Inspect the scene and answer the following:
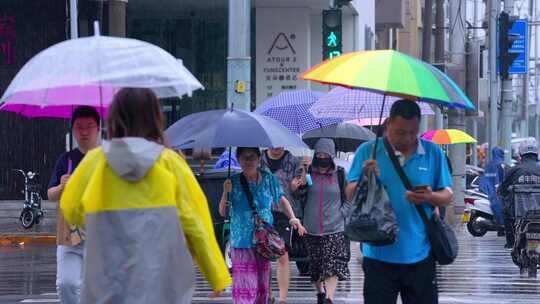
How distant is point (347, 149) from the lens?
17375 mm

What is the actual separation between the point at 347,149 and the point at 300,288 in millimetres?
3628

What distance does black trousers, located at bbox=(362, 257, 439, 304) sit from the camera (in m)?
6.88

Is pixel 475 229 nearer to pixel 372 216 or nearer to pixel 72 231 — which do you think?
pixel 72 231

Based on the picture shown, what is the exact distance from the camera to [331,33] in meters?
21.4

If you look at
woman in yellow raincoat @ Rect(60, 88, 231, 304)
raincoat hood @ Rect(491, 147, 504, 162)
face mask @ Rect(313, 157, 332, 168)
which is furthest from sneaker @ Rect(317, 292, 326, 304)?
raincoat hood @ Rect(491, 147, 504, 162)

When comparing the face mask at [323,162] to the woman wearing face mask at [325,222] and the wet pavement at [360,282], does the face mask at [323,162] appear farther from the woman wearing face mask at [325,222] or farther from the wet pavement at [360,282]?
the wet pavement at [360,282]

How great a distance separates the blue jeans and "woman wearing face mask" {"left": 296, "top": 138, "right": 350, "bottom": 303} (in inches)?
167

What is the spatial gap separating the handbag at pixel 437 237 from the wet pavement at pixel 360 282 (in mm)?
5903

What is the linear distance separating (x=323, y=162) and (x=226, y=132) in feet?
9.57

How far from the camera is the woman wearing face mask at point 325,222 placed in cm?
1198

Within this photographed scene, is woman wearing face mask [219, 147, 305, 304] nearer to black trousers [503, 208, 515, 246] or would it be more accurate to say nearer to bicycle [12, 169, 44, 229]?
black trousers [503, 208, 515, 246]

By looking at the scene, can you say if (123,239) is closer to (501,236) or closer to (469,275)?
(469,275)

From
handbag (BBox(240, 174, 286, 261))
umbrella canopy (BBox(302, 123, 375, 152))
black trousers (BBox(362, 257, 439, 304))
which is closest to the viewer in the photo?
black trousers (BBox(362, 257, 439, 304))

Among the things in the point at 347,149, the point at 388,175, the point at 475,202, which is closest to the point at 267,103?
the point at 347,149
